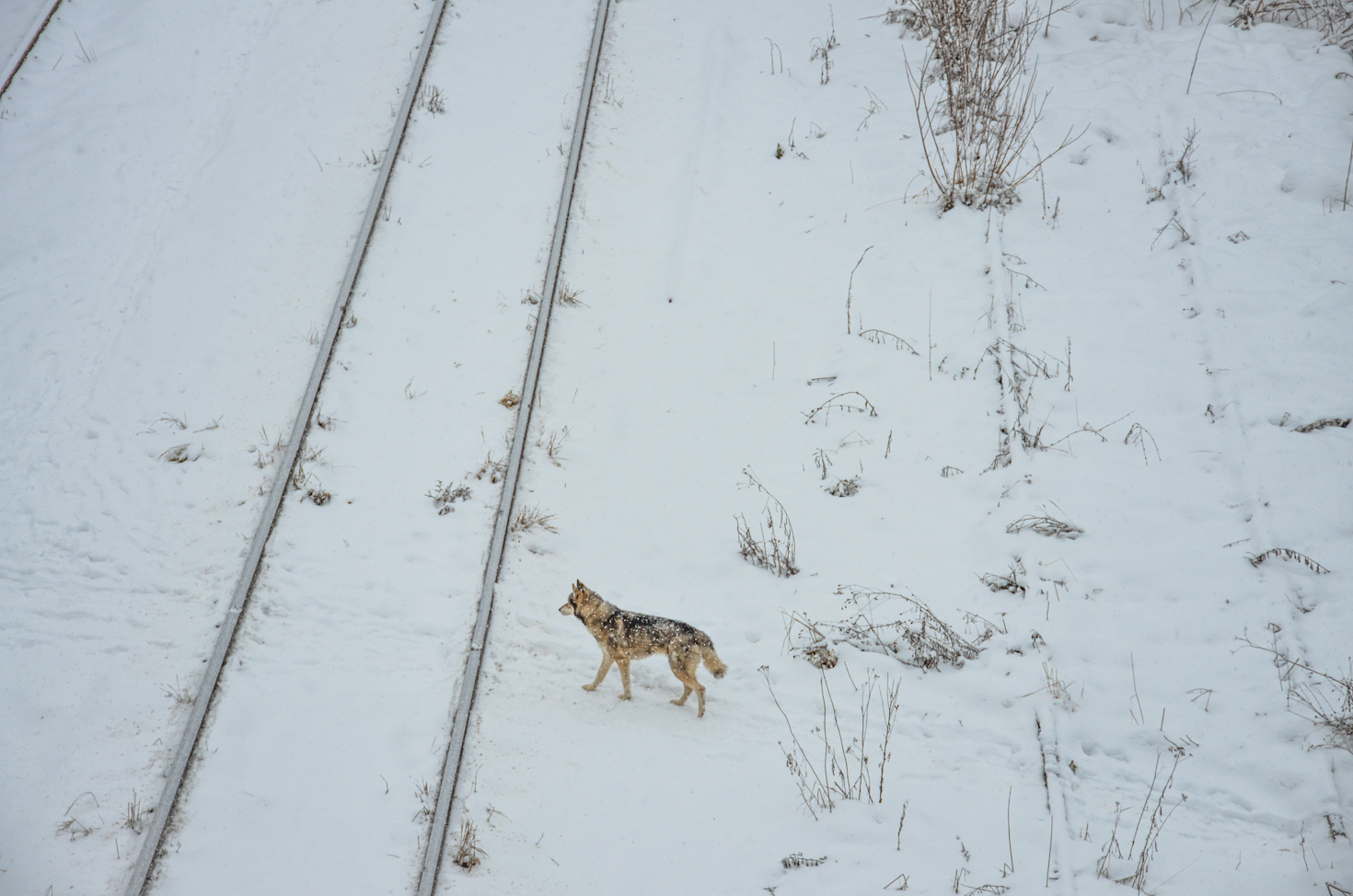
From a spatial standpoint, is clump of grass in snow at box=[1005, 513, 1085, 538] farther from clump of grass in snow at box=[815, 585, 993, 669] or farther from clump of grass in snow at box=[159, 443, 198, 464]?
clump of grass in snow at box=[159, 443, 198, 464]

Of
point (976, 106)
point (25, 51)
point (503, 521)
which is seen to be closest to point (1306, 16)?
point (976, 106)

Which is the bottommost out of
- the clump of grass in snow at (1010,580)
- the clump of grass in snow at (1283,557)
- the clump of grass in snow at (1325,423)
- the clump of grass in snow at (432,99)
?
the clump of grass in snow at (1010,580)

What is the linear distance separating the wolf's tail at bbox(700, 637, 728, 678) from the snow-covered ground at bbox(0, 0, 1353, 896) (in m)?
0.44

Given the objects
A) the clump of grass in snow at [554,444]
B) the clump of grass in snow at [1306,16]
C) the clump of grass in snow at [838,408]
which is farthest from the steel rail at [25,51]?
the clump of grass in snow at [1306,16]

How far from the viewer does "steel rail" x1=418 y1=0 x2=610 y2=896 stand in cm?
502

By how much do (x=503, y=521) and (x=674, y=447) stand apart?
1.90m

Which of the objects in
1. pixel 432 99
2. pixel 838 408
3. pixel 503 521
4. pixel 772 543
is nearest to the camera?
pixel 503 521

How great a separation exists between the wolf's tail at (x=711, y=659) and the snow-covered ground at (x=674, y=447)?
44 centimetres

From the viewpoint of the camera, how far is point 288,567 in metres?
6.54

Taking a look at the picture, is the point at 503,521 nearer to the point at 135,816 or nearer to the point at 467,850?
the point at 467,850

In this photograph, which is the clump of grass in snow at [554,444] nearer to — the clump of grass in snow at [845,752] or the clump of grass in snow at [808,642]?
the clump of grass in snow at [808,642]

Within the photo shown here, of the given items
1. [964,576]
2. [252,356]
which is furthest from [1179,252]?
[252,356]

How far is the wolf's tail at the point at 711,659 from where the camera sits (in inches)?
222

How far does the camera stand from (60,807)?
5.12 meters
